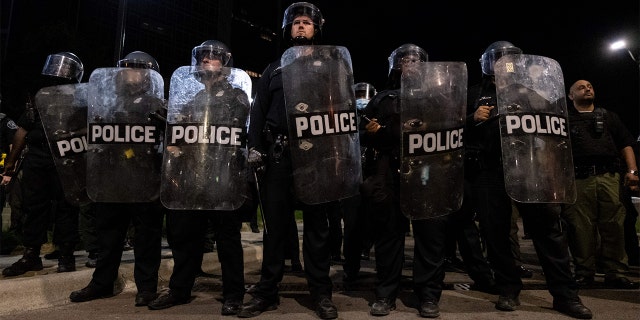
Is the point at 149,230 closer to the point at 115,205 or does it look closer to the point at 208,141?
the point at 115,205

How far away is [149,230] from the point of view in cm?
361

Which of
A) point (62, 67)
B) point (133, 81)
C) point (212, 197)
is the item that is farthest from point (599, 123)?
point (62, 67)

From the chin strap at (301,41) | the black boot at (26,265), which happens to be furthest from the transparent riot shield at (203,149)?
the black boot at (26,265)

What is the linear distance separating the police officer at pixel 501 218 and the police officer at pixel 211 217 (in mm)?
1800

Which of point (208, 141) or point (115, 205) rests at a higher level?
point (208, 141)

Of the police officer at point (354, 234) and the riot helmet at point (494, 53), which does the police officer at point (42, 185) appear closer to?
the police officer at point (354, 234)

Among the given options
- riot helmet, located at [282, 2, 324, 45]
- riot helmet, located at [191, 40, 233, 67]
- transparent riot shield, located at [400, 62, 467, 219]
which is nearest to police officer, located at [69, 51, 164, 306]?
riot helmet, located at [191, 40, 233, 67]

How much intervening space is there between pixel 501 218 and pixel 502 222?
3 centimetres

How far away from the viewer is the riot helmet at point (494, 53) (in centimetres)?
365

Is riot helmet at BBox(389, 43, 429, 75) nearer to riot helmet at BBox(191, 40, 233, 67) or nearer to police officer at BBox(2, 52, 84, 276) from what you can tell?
riot helmet at BBox(191, 40, 233, 67)

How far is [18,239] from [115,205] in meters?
3.20

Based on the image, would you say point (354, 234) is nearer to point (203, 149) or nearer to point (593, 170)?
point (203, 149)

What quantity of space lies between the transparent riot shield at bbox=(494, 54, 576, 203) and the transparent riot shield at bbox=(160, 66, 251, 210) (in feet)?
6.17

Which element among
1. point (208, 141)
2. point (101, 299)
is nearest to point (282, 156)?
point (208, 141)
